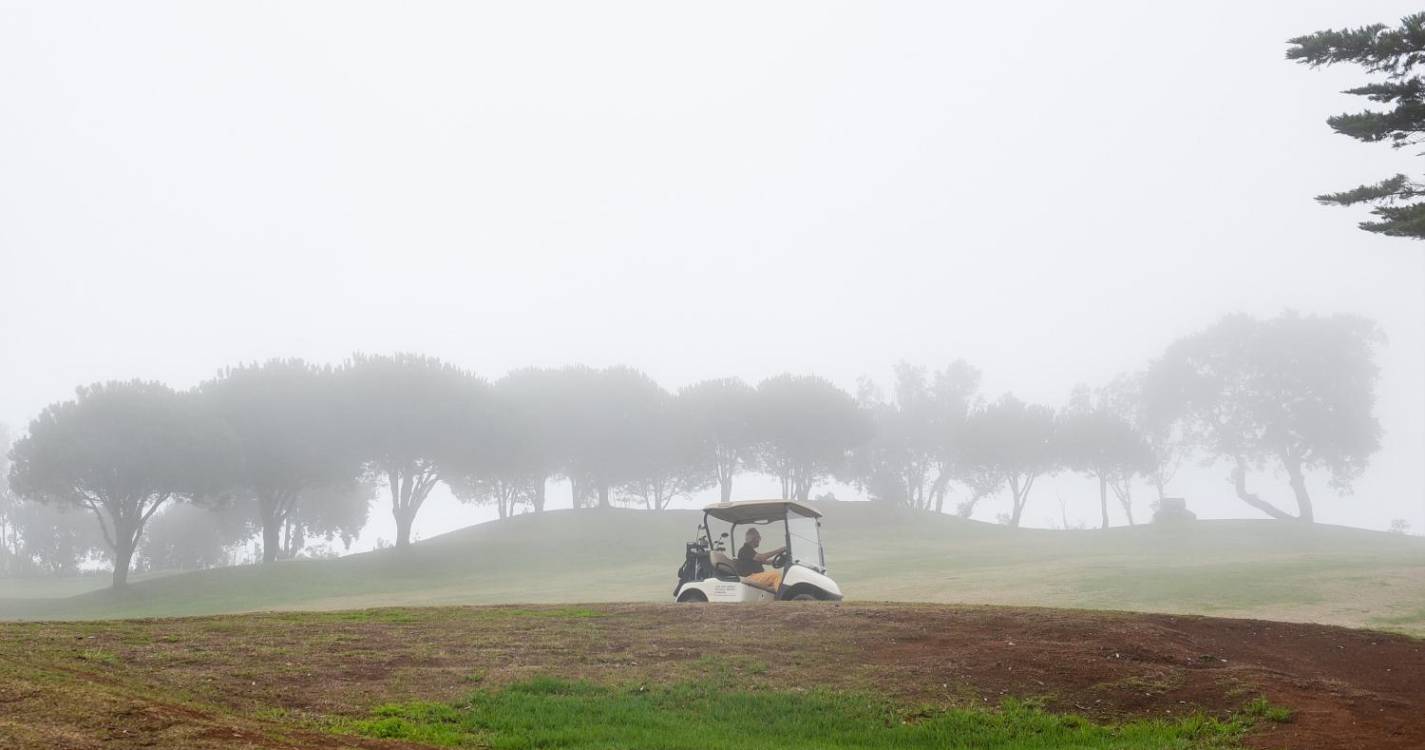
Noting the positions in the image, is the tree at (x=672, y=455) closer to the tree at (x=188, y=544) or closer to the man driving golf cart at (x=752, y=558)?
the tree at (x=188, y=544)

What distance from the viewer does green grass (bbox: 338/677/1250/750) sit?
1057 cm

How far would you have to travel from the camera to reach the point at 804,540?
2250 centimetres

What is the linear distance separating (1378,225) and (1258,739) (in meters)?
10.7

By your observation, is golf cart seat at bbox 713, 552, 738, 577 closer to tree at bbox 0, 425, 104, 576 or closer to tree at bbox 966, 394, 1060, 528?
tree at bbox 966, 394, 1060, 528

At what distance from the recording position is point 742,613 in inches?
723

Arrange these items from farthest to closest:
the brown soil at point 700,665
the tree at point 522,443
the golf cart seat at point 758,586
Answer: the tree at point 522,443 → the golf cart seat at point 758,586 → the brown soil at point 700,665

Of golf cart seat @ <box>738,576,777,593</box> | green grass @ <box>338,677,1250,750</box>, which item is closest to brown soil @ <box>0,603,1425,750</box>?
green grass @ <box>338,677,1250,750</box>

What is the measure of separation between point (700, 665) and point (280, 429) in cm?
5784


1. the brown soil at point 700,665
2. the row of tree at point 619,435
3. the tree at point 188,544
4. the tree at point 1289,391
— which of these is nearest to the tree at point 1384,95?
the brown soil at point 700,665

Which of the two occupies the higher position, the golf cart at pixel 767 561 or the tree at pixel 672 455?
the tree at pixel 672 455

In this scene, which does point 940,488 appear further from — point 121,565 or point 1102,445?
point 121,565

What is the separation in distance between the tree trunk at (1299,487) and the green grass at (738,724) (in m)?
79.4

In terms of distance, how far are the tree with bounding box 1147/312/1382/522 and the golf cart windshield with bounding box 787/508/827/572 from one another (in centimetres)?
6948

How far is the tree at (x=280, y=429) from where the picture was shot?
6362 cm
